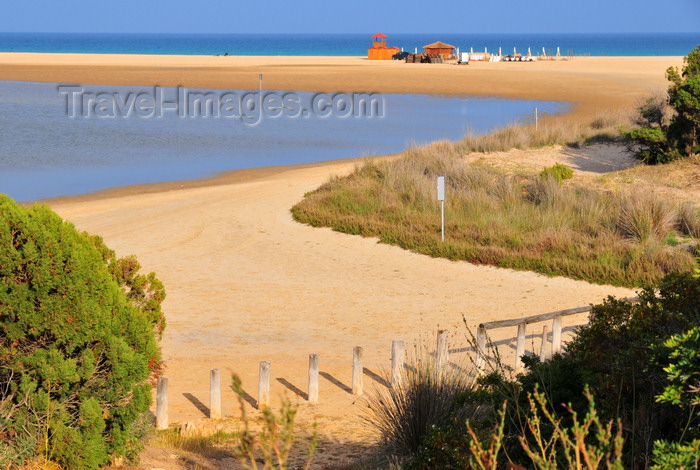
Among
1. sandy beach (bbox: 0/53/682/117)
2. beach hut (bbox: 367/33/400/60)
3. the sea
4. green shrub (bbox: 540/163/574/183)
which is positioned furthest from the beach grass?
beach hut (bbox: 367/33/400/60)

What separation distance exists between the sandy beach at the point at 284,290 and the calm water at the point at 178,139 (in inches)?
125

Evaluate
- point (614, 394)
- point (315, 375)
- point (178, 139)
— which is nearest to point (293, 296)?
point (315, 375)

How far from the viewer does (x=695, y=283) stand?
16.0ft

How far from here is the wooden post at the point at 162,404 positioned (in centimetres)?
775

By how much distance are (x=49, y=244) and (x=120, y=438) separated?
1396mm

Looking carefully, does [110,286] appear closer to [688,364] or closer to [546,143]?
[688,364]

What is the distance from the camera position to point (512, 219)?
16.7m

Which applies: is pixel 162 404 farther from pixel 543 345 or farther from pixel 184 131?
pixel 184 131

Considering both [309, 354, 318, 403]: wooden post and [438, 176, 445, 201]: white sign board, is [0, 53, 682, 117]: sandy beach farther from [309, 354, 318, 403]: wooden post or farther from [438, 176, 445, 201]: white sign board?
[309, 354, 318, 403]: wooden post

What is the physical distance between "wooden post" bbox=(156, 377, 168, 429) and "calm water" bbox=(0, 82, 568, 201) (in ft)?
53.4

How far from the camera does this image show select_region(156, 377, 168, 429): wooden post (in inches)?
305

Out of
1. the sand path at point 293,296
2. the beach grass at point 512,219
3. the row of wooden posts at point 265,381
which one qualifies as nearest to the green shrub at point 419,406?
the row of wooden posts at point 265,381

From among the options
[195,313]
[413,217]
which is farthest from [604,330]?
[413,217]

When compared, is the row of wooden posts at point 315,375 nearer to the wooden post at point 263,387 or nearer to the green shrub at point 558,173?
the wooden post at point 263,387
